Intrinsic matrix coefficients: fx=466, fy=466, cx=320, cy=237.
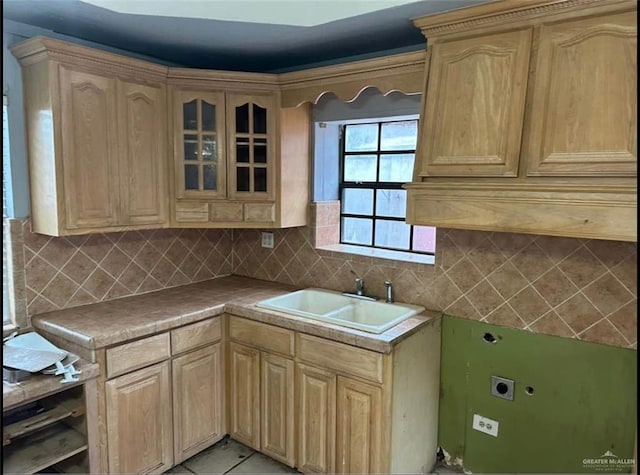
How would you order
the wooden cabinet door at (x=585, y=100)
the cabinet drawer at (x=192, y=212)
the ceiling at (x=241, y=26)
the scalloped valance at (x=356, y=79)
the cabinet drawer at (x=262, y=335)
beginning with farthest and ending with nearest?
the cabinet drawer at (x=192, y=212)
the cabinet drawer at (x=262, y=335)
the scalloped valance at (x=356, y=79)
the ceiling at (x=241, y=26)
the wooden cabinet door at (x=585, y=100)

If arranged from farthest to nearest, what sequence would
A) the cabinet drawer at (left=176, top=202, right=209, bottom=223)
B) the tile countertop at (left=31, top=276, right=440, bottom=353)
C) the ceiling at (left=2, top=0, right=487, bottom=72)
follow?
1. the cabinet drawer at (left=176, top=202, right=209, bottom=223)
2. the tile countertop at (left=31, top=276, right=440, bottom=353)
3. the ceiling at (left=2, top=0, right=487, bottom=72)

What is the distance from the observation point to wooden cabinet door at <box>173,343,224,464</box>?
247 centimetres

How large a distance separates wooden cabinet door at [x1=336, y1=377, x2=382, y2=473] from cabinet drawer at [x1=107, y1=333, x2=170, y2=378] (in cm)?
91

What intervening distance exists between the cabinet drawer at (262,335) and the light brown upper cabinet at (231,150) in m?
0.61

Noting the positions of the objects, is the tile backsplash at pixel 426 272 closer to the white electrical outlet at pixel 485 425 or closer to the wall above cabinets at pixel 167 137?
the wall above cabinets at pixel 167 137

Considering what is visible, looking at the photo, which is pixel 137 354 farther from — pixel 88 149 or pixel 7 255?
pixel 88 149

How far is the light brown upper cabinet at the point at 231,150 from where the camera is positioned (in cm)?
267

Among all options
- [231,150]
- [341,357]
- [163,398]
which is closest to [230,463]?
[163,398]

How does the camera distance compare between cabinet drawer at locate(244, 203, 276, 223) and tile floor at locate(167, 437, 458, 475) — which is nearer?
tile floor at locate(167, 437, 458, 475)

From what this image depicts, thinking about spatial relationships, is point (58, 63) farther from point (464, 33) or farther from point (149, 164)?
point (464, 33)

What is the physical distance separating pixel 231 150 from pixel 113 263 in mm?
958

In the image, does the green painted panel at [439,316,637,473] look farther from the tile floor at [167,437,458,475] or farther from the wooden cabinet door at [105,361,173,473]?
the wooden cabinet door at [105,361,173,473]

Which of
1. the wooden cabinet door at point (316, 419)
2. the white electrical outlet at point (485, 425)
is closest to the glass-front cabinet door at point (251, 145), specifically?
the wooden cabinet door at point (316, 419)

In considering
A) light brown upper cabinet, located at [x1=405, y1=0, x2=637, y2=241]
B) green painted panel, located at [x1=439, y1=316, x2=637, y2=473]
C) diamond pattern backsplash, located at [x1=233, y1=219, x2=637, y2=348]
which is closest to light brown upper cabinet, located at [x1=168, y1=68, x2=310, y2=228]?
diamond pattern backsplash, located at [x1=233, y1=219, x2=637, y2=348]
